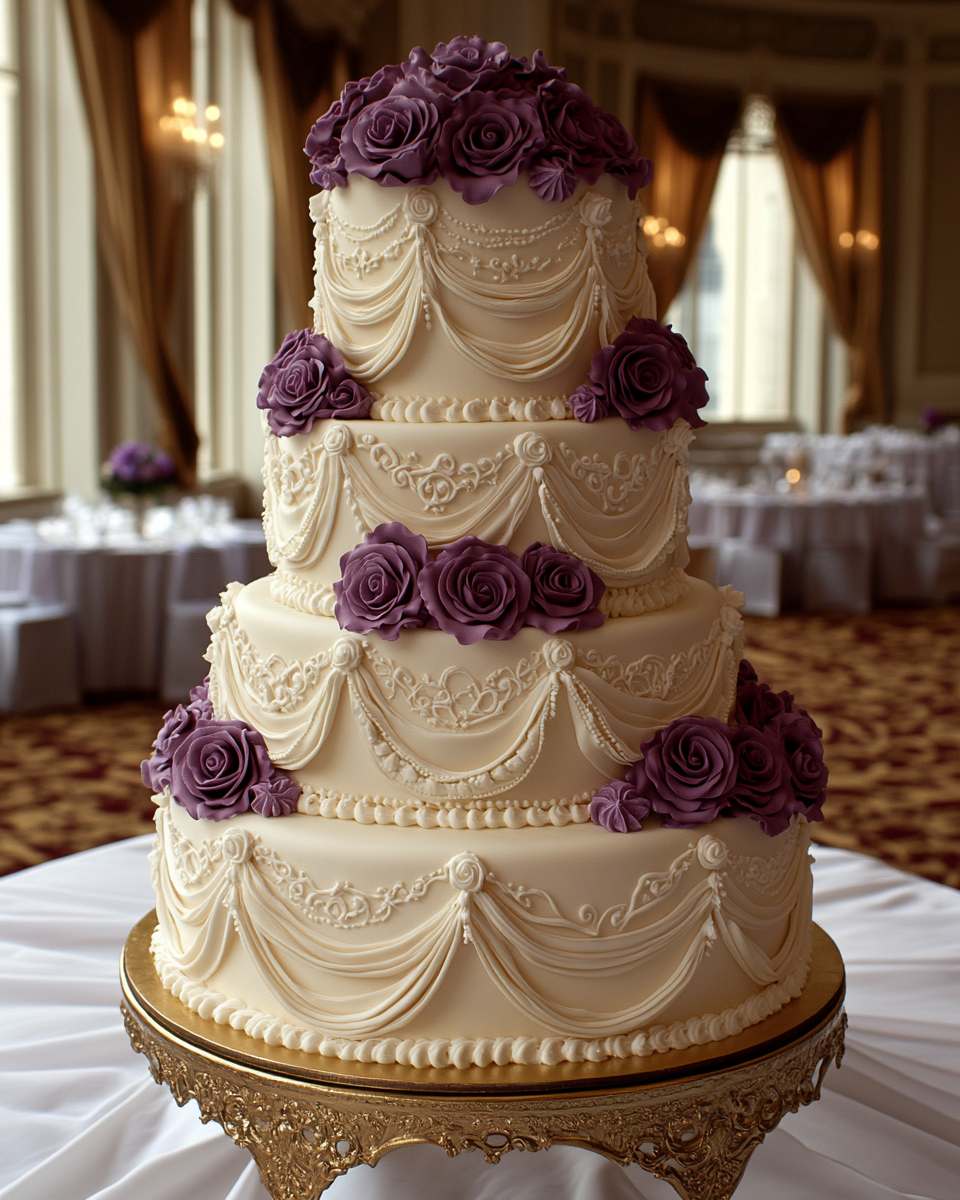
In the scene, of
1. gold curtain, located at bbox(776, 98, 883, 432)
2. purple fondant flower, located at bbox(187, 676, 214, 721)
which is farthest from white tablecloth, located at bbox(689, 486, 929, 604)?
purple fondant flower, located at bbox(187, 676, 214, 721)

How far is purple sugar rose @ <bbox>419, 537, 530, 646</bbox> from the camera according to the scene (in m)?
2.06

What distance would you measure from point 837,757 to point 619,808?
4.31 meters

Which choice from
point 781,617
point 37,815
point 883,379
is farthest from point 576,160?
point 883,379

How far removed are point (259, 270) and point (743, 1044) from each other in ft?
31.8

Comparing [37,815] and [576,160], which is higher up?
[576,160]

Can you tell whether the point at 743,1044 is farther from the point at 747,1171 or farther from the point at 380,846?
the point at 380,846

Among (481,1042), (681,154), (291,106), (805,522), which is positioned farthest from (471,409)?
(681,154)

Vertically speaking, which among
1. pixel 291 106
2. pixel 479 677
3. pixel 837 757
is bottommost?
pixel 837 757

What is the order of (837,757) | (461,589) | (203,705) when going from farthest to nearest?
(837,757) < (203,705) < (461,589)

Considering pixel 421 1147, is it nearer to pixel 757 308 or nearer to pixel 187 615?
pixel 187 615

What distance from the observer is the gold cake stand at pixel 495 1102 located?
1917 mm

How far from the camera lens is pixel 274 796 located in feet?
7.12

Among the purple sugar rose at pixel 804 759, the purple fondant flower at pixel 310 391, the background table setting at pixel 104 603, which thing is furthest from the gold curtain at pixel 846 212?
the purple fondant flower at pixel 310 391

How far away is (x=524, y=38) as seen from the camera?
11.6 m
